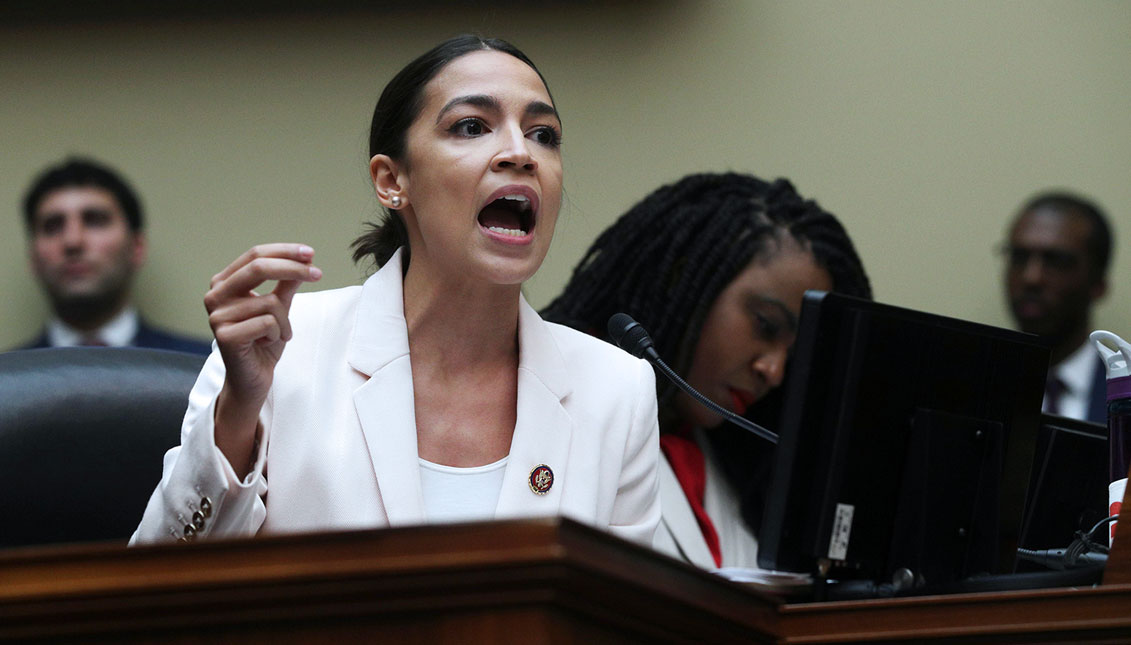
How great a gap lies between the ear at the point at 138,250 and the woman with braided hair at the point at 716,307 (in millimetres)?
1463

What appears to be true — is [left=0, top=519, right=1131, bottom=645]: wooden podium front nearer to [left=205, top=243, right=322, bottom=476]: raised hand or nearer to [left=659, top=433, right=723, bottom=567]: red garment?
[left=205, top=243, right=322, bottom=476]: raised hand

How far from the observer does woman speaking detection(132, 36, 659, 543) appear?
1443 mm

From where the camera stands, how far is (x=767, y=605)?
102 cm

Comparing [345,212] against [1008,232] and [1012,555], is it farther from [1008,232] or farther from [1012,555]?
[1012,555]

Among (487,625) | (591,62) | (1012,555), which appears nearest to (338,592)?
(487,625)

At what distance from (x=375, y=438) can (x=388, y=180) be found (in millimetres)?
378

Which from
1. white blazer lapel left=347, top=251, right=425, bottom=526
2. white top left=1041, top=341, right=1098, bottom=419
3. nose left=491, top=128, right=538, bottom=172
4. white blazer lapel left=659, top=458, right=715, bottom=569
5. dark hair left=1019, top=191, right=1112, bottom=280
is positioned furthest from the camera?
dark hair left=1019, top=191, right=1112, bottom=280

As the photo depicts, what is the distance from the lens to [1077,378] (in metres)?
3.28

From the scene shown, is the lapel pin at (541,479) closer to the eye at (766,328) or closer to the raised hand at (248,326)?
the raised hand at (248,326)

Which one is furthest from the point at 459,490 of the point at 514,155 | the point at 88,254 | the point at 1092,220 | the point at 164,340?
the point at 1092,220

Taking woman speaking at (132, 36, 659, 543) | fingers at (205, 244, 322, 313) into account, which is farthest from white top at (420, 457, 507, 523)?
fingers at (205, 244, 322, 313)

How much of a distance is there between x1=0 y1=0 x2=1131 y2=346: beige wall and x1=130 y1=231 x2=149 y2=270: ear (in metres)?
0.03

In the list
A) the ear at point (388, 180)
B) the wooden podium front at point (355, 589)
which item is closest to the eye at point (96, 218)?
the ear at point (388, 180)

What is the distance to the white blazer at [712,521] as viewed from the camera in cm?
227
